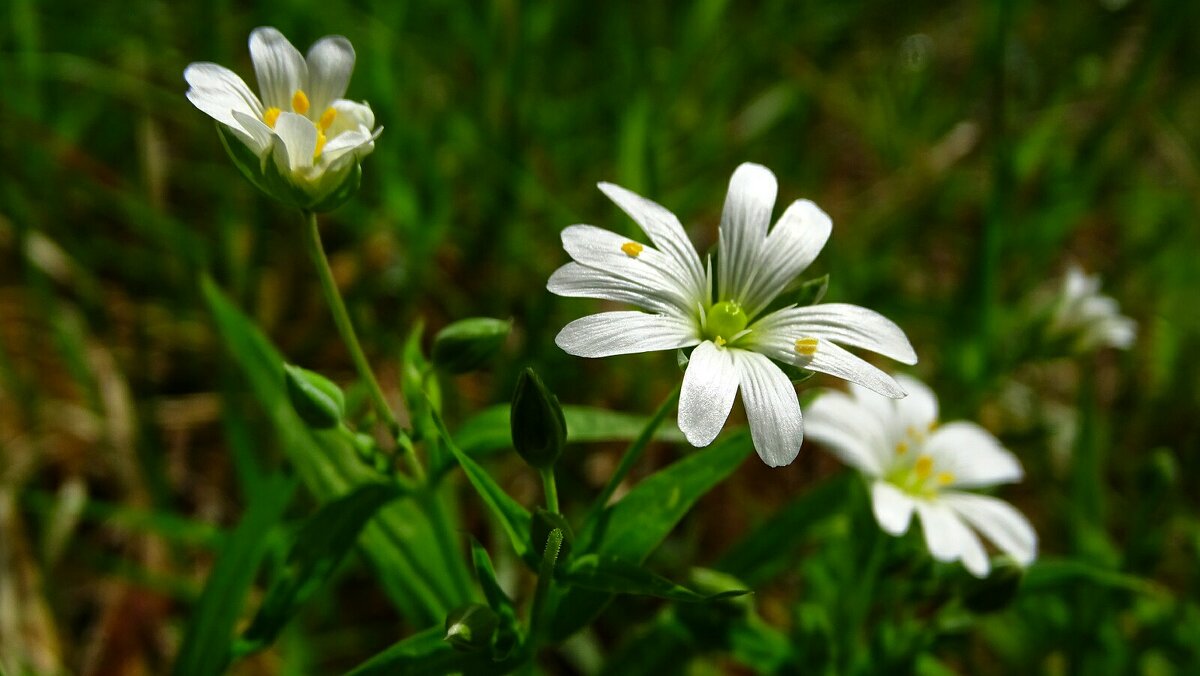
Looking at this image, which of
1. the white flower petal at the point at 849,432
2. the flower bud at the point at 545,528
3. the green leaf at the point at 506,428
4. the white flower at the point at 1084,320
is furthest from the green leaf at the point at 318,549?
the white flower at the point at 1084,320

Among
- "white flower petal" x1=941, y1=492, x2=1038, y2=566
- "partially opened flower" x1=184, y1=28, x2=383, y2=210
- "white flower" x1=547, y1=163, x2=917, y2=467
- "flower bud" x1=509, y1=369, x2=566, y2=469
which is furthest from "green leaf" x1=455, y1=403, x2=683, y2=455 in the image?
"white flower petal" x1=941, y1=492, x2=1038, y2=566

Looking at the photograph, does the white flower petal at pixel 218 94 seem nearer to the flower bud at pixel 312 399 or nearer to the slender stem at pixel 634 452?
the flower bud at pixel 312 399

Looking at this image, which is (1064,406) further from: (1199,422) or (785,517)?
(785,517)

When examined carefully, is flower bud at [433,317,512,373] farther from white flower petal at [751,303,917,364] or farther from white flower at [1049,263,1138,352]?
white flower at [1049,263,1138,352]

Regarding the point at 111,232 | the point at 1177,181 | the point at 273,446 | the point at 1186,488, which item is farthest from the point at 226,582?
the point at 1177,181

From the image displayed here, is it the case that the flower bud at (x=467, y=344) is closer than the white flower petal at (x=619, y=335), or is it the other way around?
the white flower petal at (x=619, y=335)

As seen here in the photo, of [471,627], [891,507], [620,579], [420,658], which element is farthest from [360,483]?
[891,507]

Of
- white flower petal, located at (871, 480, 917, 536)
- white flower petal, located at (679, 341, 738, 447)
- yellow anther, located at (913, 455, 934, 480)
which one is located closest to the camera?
white flower petal, located at (679, 341, 738, 447)
